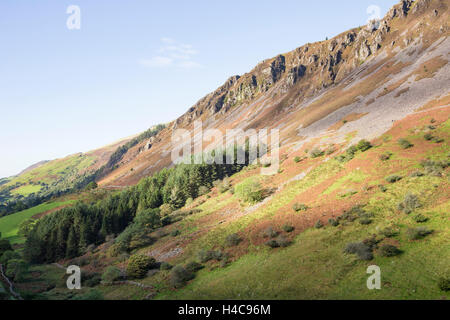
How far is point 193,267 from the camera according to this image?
2953cm

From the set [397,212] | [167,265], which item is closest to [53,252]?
[167,265]

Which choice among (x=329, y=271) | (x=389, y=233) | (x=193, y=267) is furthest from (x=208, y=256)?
(x=389, y=233)

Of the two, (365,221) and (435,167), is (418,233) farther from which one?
(435,167)

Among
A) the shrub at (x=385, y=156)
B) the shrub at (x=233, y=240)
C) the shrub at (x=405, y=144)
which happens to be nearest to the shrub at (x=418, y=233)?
the shrub at (x=233, y=240)

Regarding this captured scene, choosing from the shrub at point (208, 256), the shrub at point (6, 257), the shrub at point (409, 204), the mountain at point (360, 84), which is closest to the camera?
the shrub at point (409, 204)

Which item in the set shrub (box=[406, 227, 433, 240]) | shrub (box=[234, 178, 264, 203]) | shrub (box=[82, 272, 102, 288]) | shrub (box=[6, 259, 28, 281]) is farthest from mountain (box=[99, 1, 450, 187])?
shrub (box=[6, 259, 28, 281])

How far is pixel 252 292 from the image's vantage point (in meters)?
20.1

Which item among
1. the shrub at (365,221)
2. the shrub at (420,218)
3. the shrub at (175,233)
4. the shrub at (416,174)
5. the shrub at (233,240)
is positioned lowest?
the shrub at (175,233)

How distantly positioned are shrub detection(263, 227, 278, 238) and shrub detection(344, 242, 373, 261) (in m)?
10.1

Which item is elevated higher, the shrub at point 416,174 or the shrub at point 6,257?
the shrub at point 416,174

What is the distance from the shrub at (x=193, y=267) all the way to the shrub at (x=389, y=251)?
19.5 meters

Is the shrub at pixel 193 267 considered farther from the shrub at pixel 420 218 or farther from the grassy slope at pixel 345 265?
the shrub at pixel 420 218

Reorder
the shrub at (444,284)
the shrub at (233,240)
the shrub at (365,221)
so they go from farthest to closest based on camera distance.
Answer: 1. the shrub at (233,240)
2. the shrub at (365,221)
3. the shrub at (444,284)

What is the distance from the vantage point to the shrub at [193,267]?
29297 mm
